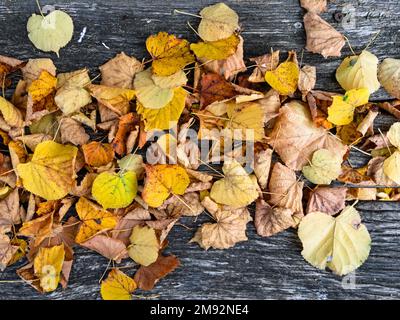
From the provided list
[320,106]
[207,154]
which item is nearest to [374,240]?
[320,106]

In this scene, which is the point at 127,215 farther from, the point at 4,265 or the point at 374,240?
the point at 374,240

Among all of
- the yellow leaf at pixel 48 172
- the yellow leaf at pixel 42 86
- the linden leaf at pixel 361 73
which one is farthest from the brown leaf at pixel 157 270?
the linden leaf at pixel 361 73

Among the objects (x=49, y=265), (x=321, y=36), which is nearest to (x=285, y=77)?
(x=321, y=36)

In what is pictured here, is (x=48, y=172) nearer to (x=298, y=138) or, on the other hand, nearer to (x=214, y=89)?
(x=214, y=89)

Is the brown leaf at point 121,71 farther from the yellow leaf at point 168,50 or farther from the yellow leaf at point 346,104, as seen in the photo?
the yellow leaf at point 346,104

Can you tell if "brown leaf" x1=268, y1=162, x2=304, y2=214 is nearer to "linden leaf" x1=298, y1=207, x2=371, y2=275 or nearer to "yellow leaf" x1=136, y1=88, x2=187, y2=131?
"linden leaf" x1=298, y1=207, x2=371, y2=275
